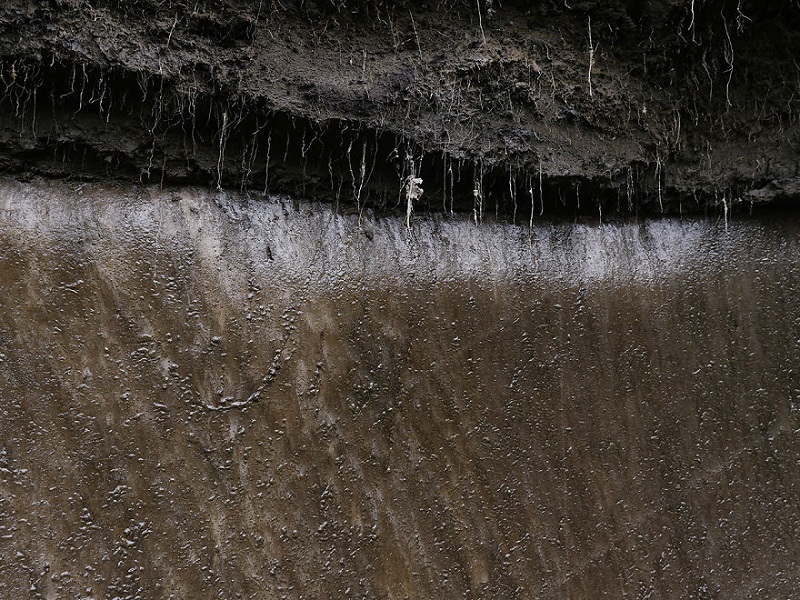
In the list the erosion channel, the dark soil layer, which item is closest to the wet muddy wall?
the erosion channel

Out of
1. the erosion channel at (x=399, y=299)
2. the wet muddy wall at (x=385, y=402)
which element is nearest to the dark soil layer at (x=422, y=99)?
the erosion channel at (x=399, y=299)

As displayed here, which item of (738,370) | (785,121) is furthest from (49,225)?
(785,121)

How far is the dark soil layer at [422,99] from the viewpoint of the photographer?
2271 millimetres

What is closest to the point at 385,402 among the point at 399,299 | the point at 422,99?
the point at 399,299

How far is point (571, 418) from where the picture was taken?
2.63 metres

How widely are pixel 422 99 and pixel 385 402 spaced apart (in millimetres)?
1267

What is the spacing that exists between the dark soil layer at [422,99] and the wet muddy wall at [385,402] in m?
0.16

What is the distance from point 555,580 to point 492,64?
2183mm

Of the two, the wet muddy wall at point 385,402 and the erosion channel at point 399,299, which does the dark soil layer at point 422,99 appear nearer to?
the erosion channel at point 399,299

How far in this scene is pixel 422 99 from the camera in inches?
99.3

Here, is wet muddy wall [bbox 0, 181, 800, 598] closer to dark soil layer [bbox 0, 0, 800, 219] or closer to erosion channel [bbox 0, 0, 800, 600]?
erosion channel [bbox 0, 0, 800, 600]

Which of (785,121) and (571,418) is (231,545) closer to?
(571,418)

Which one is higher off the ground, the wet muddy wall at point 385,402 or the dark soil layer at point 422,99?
the dark soil layer at point 422,99

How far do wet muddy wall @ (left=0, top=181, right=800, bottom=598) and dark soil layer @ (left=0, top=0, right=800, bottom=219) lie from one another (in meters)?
0.16
